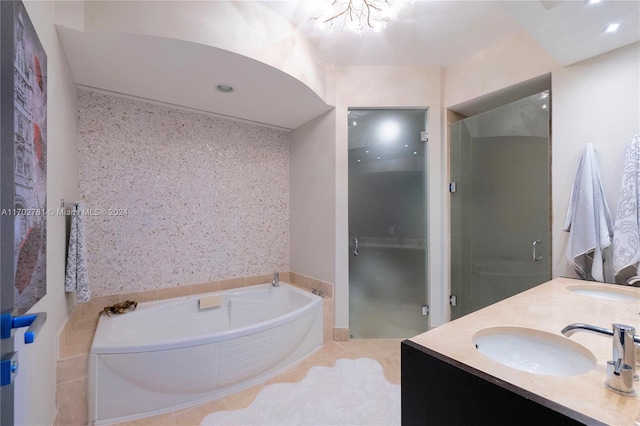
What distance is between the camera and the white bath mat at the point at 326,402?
169 centimetres

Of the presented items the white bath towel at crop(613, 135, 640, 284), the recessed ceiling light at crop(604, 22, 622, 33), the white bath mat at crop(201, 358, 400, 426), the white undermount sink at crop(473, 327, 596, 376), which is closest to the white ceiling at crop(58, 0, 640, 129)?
the recessed ceiling light at crop(604, 22, 622, 33)

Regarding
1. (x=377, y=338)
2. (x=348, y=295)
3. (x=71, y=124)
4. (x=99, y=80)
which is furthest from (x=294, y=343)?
(x=99, y=80)

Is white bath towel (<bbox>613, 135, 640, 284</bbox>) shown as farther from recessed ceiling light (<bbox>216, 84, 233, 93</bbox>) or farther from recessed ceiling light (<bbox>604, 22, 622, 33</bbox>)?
recessed ceiling light (<bbox>216, 84, 233, 93</bbox>)

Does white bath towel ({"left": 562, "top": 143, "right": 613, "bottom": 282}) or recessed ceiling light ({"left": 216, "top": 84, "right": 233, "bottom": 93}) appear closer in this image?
white bath towel ({"left": 562, "top": 143, "right": 613, "bottom": 282})

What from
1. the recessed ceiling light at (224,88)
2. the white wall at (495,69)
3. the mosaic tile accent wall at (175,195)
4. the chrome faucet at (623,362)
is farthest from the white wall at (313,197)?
the chrome faucet at (623,362)

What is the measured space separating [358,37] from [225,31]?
1.10 metres

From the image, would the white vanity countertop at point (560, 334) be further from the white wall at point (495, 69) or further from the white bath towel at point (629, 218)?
the white wall at point (495, 69)

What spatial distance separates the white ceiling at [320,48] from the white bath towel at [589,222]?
76 centimetres

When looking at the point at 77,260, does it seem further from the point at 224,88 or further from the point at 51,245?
the point at 224,88

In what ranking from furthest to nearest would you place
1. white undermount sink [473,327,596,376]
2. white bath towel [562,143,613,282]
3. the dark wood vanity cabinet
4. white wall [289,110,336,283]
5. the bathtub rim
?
white wall [289,110,336,283] → white bath towel [562,143,613,282] → the bathtub rim → white undermount sink [473,327,596,376] → the dark wood vanity cabinet

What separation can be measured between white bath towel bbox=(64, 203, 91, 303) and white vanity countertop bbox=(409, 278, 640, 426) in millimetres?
2080

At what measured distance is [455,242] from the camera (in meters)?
2.76

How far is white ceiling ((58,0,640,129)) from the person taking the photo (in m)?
1.56

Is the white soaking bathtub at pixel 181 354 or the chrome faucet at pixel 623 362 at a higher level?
the chrome faucet at pixel 623 362
